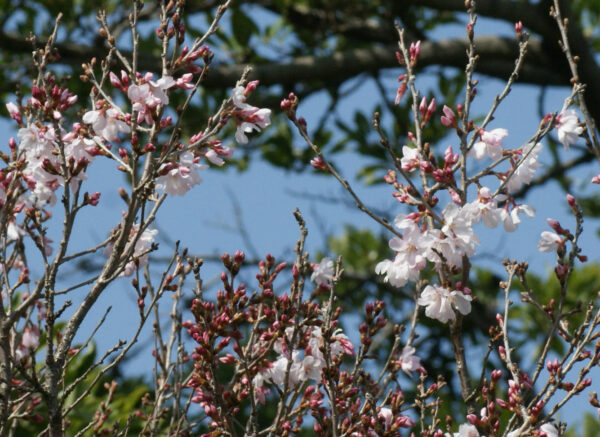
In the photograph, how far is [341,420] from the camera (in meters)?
2.69

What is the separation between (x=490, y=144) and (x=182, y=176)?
1.01m

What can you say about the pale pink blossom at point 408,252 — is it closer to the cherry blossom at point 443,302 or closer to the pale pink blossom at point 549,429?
the cherry blossom at point 443,302

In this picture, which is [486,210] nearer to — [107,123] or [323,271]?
[323,271]

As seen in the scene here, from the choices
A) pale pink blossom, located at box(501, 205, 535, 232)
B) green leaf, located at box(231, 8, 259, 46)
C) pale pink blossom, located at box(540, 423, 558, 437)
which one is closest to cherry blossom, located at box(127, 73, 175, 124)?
pale pink blossom, located at box(501, 205, 535, 232)

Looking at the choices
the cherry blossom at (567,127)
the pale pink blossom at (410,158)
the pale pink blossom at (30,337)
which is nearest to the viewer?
the pale pink blossom at (410,158)

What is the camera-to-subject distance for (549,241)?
2.87 m

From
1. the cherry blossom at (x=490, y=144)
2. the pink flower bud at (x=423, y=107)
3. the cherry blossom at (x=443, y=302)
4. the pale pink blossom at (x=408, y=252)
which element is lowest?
the cherry blossom at (x=443, y=302)

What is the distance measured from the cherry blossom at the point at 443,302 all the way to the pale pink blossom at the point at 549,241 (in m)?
0.37

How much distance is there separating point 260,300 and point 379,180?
447 cm

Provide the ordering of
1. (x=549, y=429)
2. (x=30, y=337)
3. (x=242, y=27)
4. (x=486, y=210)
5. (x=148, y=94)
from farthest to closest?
(x=242, y=27), (x=30, y=337), (x=486, y=210), (x=148, y=94), (x=549, y=429)

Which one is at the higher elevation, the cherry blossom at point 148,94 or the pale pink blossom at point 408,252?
the cherry blossom at point 148,94

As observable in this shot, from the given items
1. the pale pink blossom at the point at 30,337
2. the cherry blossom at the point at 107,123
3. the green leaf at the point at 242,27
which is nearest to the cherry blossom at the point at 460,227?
the cherry blossom at the point at 107,123

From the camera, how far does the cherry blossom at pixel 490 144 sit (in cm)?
281

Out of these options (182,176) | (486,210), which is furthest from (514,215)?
(182,176)
